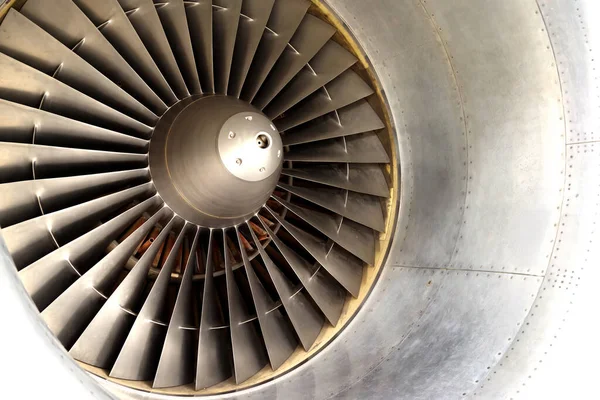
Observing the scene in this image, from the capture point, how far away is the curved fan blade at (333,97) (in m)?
3.02

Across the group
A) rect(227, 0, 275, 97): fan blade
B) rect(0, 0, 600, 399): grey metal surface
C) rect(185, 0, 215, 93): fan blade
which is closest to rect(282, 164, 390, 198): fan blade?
rect(0, 0, 600, 399): grey metal surface

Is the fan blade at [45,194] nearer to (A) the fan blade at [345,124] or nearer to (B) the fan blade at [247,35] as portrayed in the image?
(B) the fan blade at [247,35]

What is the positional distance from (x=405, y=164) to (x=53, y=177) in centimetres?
169

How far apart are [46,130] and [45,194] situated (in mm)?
264

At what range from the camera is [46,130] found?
8.07ft

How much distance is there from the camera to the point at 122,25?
2.55 metres

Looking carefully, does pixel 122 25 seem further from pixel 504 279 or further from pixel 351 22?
pixel 504 279

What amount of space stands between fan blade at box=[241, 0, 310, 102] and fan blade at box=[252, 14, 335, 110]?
0.29 ft

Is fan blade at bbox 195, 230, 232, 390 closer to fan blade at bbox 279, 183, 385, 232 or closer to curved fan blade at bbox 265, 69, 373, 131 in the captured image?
fan blade at bbox 279, 183, 385, 232

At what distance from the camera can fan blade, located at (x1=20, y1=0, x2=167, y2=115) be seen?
245 centimetres

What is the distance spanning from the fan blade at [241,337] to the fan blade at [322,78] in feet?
2.45

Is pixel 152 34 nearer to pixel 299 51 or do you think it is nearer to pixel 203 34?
pixel 203 34

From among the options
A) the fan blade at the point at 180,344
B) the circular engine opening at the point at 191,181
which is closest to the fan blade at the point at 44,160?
the circular engine opening at the point at 191,181

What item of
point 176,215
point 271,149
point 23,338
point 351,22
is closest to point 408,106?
point 351,22
